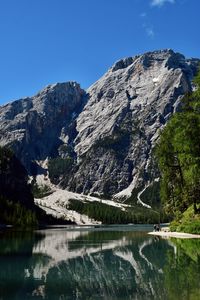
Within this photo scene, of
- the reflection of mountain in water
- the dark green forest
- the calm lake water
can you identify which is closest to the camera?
the calm lake water

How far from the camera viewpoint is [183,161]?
48.4m

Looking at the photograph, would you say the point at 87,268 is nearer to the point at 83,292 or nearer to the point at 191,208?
the point at 83,292

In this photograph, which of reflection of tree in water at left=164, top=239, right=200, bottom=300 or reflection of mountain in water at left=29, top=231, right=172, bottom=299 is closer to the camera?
reflection of tree in water at left=164, top=239, right=200, bottom=300

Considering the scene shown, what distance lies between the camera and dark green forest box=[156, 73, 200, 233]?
145ft

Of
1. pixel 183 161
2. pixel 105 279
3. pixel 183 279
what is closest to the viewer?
pixel 183 279

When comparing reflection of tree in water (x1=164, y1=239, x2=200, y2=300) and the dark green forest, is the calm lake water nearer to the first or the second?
reflection of tree in water (x1=164, y1=239, x2=200, y2=300)

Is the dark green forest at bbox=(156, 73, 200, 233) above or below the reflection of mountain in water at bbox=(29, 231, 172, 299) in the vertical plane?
above

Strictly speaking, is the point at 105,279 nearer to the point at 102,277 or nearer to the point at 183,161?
the point at 102,277

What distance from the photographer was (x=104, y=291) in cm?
1823

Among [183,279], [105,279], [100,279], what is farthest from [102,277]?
[183,279]

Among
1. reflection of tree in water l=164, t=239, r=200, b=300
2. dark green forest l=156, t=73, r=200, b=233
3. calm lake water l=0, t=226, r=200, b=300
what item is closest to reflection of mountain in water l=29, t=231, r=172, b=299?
calm lake water l=0, t=226, r=200, b=300

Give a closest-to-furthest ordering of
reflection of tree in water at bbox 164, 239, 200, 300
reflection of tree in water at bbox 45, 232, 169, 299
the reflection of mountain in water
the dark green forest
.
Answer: reflection of tree in water at bbox 164, 239, 200, 300 < reflection of tree in water at bbox 45, 232, 169, 299 < the reflection of mountain in water < the dark green forest

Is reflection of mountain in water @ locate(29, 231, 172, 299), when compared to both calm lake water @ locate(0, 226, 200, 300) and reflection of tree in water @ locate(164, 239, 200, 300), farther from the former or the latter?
reflection of tree in water @ locate(164, 239, 200, 300)

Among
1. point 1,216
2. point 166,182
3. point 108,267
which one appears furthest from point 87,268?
point 1,216
